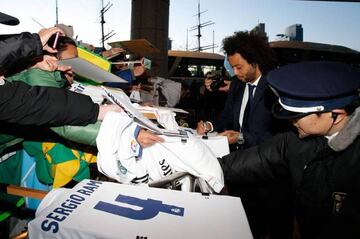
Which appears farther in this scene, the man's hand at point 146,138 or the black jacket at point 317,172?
the man's hand at point 146,138

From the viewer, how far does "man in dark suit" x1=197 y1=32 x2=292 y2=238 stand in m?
2.20

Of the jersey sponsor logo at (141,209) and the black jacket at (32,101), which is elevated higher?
the black jacket at (32,101)

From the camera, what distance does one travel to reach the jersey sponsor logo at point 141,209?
1088mm

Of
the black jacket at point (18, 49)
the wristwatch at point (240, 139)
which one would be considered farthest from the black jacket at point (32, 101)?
the wristwatch at point (240, 139)

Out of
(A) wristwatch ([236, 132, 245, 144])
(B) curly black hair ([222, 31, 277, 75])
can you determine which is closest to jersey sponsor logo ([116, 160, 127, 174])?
(A) wristwatch ([236, 132, 245, 144])

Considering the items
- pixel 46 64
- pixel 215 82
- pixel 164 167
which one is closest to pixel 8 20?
pixel 46 64

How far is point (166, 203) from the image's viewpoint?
1175 mm

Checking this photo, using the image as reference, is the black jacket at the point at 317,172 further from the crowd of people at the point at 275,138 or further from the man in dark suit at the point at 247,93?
the man in dark suit at the point at 247,93

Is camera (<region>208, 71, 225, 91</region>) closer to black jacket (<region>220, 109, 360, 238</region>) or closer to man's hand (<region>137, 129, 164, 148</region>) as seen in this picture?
black jacket (<region>220, 109, 360, 238</region>)

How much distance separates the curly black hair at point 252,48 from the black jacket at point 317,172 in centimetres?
97

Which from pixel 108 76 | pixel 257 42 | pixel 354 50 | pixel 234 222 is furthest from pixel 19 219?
pixel 354 50

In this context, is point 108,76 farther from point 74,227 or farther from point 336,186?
point 336,186

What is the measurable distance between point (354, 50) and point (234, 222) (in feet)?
51.7

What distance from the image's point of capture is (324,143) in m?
1.39
